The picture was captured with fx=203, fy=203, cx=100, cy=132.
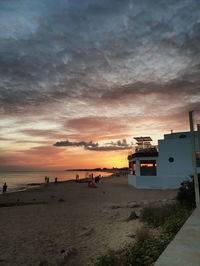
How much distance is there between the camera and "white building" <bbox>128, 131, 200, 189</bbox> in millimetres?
23797

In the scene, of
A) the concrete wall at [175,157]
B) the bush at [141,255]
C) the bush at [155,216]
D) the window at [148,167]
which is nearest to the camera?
the bush at [141,255]

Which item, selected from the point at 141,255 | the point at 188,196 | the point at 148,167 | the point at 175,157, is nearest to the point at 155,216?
the point at 188,196

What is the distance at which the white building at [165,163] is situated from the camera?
2380 cm

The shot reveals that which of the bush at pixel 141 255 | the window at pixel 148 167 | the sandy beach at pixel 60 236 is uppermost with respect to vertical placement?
the window at pixel 148 167

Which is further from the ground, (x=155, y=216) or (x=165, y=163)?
(x=165, y=163)

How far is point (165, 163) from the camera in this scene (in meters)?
24.9

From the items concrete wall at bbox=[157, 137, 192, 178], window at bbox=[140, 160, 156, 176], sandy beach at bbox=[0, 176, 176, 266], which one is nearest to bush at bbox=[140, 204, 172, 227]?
sandy beach at bbox=[0, 176, 176, 266]

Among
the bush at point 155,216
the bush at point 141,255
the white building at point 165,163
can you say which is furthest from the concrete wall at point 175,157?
the bush at point 141,255

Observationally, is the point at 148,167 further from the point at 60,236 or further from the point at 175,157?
the point at 60,236

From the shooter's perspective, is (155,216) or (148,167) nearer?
(155,216)

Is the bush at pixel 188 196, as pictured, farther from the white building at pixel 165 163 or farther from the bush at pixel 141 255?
the white building at pixel 165 163

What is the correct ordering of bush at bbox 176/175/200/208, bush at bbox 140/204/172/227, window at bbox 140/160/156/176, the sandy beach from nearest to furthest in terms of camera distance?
the sandy beach < bush at bbox 140/204/172/227 < bush at bbox 176/175/200/208 < window at bbox 140/160/156/176

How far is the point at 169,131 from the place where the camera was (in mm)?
29406

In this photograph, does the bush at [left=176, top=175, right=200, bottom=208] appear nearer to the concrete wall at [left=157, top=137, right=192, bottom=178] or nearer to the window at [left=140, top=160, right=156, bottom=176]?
the concrete wall at [left=157, top=137, right=192, bottom=178]
